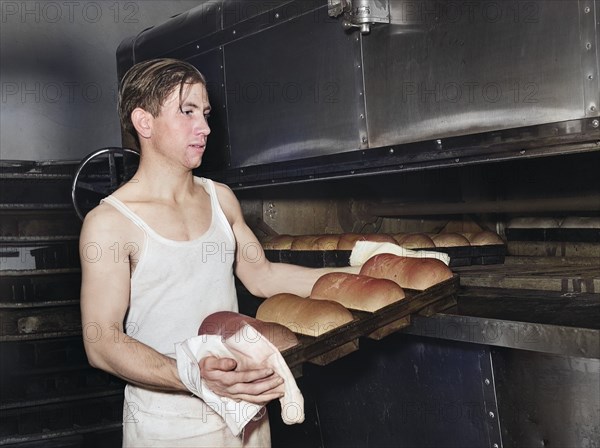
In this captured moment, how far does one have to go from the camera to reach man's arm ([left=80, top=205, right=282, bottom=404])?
1588 millimetres

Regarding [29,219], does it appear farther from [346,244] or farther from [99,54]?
[346,244]

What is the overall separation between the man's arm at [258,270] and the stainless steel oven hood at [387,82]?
538 millimetres

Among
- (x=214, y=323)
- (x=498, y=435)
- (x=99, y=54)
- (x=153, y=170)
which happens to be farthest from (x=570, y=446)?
(x=99, y=54)

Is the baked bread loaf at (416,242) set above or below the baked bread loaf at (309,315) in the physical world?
above

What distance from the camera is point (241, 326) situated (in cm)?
183

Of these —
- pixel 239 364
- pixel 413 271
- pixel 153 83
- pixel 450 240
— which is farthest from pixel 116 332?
pixel 450 240

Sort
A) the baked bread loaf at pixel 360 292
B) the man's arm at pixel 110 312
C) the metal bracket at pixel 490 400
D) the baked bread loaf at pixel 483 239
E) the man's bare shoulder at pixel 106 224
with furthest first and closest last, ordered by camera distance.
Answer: the baked bread loaf at pixel 483 239, the metal bracket at pixel 490 400, the baked bread loaf at pixel 360 292, the man's bare shoulder at pixel 106 224, the man's arm at pixel 110 312

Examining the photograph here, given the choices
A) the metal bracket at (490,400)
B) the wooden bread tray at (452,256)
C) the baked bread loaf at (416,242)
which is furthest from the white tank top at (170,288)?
the baked bread loaf at (416,242)

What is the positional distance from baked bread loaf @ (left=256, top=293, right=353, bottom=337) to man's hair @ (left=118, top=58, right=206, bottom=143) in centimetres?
70

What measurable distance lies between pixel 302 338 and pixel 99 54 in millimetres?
3666

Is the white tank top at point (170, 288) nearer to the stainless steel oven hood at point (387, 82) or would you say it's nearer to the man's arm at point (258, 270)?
the man's arm at point (258, 270)

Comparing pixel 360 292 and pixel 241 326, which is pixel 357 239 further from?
pixel 241 326

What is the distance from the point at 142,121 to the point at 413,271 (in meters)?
0.95

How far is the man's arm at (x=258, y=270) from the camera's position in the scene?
2.28 metres
